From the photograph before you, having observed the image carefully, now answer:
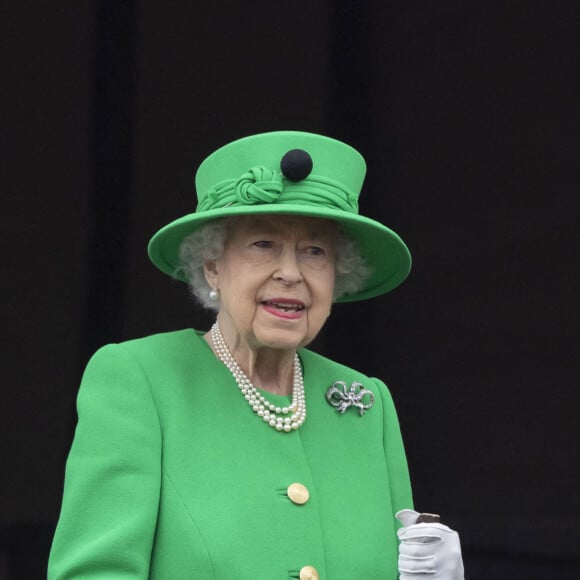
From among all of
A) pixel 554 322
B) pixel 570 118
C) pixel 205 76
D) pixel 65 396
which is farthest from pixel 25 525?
pixel 570 118

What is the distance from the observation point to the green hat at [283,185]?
2.79 meters

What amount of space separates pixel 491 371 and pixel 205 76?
1387mm

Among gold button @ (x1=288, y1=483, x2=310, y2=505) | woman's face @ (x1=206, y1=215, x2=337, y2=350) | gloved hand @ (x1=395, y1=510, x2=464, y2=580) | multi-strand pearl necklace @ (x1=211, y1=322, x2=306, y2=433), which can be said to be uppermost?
woman's face @ (x1=206, y1=215, x2=337, y2=350)

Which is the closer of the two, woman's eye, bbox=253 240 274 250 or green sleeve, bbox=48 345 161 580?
green sleeve, bbox=48 345 161 580

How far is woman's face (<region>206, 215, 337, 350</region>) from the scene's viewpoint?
9.27ft

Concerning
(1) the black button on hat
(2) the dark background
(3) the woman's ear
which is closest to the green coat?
(3) the woman's ear

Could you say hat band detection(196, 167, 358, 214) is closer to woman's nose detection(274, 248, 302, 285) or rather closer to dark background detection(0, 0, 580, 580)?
woman's nose detection(274, 248, 302, 285)

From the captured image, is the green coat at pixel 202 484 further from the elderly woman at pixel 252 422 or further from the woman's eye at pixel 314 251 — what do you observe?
the woman's eye at pixel 314 251

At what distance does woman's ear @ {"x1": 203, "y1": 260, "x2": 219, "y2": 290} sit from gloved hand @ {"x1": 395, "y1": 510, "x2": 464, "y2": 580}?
728 millimetres

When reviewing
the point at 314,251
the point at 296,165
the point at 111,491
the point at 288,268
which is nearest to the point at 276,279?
the point at 288,268

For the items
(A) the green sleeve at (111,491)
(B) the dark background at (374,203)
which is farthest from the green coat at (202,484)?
(B) the dark background at (374,203)

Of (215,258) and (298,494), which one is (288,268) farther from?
(298,494)

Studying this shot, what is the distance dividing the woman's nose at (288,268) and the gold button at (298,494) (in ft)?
1.44

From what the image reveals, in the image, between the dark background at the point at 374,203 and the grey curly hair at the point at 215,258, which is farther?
the dark background at the point at 374,203
